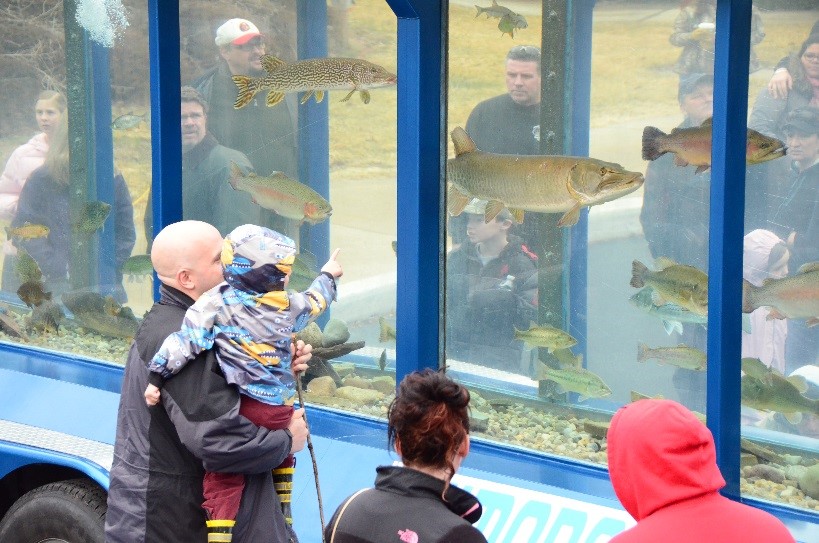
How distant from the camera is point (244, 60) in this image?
16.4 feet

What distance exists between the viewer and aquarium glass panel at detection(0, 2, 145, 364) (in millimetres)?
5520

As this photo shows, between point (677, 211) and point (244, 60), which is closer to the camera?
point (677, 211)

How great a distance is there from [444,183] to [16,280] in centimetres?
295

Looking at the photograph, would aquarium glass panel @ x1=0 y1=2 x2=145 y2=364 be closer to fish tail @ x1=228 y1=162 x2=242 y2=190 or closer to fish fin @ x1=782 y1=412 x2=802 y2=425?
fish tail @ x1=228 y1=162 x2=242 y2=190

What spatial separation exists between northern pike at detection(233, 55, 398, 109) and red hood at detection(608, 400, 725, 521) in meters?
2.68

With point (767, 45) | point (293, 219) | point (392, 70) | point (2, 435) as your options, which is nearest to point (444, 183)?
point (392, 70)

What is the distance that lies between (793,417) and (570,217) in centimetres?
105

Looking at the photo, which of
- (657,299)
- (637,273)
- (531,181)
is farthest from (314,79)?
(657,299)

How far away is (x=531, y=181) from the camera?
4.04 metres

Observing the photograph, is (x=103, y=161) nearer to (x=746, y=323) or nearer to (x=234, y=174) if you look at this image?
(x=234, y=174)

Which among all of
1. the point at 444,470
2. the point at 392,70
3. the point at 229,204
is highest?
the point at 392,70

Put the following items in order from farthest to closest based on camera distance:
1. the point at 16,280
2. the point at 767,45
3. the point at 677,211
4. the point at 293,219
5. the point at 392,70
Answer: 1. the point at 16,280
2. the point at 293,219
3. the point at 392,70
4. the point at 677,211
5. the point at 767,45

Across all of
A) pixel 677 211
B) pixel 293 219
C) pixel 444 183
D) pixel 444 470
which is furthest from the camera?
pixel 293 219

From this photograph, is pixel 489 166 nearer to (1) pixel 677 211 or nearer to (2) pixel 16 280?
(1) pixel 677 211
